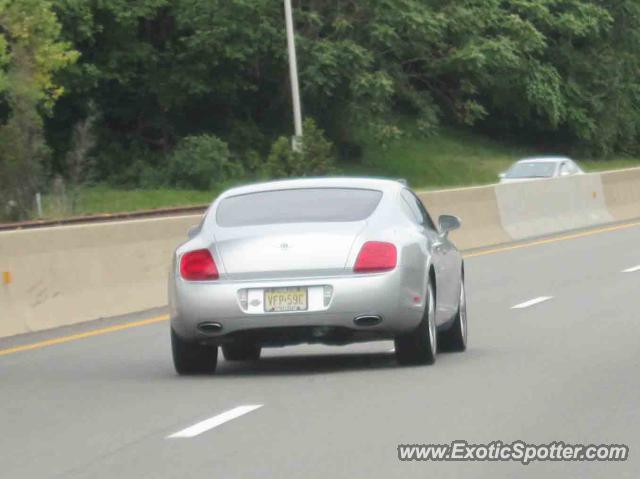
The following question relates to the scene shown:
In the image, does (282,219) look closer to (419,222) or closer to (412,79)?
(419,222)

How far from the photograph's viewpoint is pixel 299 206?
44.2ft

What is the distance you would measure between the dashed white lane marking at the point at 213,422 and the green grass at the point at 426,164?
40.7 meters

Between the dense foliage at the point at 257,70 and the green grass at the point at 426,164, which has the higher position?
the dense foliage at the point at 257,70

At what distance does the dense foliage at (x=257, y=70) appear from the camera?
5788cm

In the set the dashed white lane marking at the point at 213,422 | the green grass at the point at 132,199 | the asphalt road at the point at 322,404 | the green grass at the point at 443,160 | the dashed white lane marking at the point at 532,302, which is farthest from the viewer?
the green grass at the point at 443,160

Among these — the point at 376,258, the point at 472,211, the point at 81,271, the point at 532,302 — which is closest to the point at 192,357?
the point at 376,258

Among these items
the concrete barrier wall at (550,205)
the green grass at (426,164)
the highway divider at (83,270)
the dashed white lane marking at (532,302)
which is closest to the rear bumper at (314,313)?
the highway divider at (83,270)

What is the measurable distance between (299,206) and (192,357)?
51.6 inches

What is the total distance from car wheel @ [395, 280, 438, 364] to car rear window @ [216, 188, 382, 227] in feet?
2.54

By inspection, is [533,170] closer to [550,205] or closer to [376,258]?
[550,205]

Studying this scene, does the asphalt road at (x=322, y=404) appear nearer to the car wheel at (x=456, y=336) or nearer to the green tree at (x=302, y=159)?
the car wheel at (x=456, y=336)

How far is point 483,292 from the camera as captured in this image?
70.2 feet

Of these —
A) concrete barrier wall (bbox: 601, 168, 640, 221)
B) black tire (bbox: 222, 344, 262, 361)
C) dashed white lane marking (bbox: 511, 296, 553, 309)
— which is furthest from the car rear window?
concrete barrier wall (bbox: 601, 168, 640, 221)

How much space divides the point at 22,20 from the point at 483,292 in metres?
32.2
